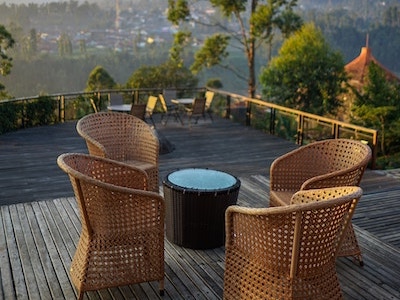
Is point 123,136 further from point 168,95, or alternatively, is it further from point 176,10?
point 176,10

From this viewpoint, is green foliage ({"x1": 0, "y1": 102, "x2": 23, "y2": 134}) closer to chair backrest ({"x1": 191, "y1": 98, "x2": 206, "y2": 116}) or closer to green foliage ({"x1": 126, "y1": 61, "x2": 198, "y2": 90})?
chair backrest ({"x1": 191, "y1": 98, "x2": 206, "y2": 116})

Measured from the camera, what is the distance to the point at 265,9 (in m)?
20.2

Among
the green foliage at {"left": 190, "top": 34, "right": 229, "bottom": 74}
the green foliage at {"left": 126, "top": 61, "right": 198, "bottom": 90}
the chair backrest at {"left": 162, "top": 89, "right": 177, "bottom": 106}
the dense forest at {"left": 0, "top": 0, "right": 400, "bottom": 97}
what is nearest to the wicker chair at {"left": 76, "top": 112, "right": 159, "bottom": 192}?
the chair backrest at {"left": 162, "top": 89, "right": 177, "bottom": 106}

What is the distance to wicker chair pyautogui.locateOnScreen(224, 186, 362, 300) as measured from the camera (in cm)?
246

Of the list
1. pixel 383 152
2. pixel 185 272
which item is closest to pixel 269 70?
pixel 383 152

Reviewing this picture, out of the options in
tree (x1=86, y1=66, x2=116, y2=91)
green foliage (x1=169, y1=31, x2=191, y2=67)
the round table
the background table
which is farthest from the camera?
tree (x1=86, y1=66, x2=116, y2=91)

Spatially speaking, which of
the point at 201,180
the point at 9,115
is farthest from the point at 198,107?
the point at 201,180

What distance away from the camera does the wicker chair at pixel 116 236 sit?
2994 millimetres

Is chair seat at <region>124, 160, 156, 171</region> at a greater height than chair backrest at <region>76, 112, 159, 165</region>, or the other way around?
chair backrest at <region>76, 112, 159, 165</region>

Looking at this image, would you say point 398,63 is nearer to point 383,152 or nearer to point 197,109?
point 383,152

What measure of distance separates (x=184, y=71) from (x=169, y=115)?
19.3 metres

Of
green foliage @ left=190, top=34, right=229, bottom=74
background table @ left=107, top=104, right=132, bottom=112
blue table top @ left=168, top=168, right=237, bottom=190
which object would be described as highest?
green foliage @ left=190, top=34, right=229, bottom=74

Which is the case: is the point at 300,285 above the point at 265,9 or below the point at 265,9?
below

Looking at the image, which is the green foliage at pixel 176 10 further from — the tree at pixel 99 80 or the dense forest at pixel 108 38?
the dense forest at pixel 108 38
